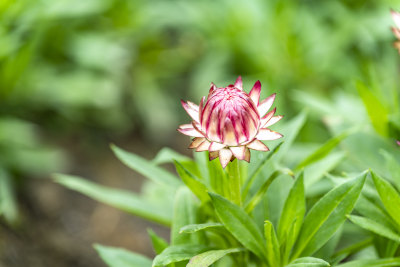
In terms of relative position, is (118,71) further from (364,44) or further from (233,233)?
(233,233)

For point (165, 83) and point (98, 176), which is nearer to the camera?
point (98, 176)

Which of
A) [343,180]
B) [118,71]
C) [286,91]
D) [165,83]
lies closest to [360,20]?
[286,91]

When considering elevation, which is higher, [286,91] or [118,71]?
[118,71]

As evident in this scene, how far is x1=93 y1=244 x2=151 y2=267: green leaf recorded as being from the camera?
1.32 metres

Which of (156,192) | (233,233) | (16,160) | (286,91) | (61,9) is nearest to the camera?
(233,233)

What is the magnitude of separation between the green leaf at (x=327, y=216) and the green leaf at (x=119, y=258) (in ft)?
1.28

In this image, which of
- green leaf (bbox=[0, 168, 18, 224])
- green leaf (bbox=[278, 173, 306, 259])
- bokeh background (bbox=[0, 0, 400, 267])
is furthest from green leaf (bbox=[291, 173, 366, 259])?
green leaf (bbox=[0, 168, 18, 224])

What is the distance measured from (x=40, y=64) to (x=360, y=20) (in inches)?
69.7

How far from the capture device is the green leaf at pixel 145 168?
132 centimetres

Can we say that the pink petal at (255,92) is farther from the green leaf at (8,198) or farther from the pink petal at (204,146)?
the green leaf at (8,198)

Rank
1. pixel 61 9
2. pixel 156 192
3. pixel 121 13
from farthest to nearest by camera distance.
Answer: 1. pixel 121 13
2. pixel 61 9
3. pixel 156 192

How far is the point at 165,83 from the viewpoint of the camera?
321 centimetres

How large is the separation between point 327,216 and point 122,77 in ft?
6.71

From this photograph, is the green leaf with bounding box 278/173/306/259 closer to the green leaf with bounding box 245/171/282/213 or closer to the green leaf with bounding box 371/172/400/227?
the green leaf with bounding box 245/171/282/213
